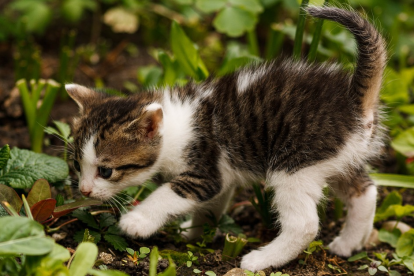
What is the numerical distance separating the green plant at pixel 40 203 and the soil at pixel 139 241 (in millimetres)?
245

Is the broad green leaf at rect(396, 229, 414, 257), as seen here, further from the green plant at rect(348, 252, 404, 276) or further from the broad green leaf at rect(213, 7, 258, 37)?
the broad green leaf at rect(213, 7, 258, 37)

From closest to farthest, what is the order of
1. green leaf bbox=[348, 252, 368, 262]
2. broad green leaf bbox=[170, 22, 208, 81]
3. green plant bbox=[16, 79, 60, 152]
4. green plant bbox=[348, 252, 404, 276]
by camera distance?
green plant bbox=[348, 252, 404, 276]
green leaf bbox=[348, 252, 368, 262]
green plant bbox=[16, 79, 60, 152]
broad green leaf bbox=[170, 22, 208, 81]

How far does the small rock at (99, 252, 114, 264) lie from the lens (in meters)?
2.56

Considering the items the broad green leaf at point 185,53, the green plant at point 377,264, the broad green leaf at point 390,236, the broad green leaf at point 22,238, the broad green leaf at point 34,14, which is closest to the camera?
the broad green leaf at point 22,238

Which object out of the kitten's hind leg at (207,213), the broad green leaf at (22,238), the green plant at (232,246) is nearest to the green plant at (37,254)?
the broad green leaf at (22,238)

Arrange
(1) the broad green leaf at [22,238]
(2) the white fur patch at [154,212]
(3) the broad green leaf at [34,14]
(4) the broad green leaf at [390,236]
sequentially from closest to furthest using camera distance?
(1) the broad green leaf at [22,238], (2) the white fur patch at [154,212], (4) the broad green leaf at [390,236], (3) the broad green leaf at [34,14]

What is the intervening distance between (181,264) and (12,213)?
898 mm

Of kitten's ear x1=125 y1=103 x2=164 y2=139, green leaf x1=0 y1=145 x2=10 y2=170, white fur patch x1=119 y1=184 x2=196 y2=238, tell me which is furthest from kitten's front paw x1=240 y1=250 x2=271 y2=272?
green leaf x1=0 y1=145 x2=10 y2=170

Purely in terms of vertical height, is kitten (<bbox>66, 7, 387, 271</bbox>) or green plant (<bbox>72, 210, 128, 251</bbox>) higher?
kitten (<bbox>66, 7, 387, 271</bbox>)

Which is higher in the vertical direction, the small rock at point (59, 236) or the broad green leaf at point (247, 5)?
the broad green leaf at point (247, 5)

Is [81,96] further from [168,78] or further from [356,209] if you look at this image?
[356,209]

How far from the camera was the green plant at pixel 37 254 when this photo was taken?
6.62ft

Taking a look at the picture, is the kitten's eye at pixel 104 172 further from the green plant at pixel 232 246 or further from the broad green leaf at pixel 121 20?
the broad green leaf at pixel 121 20

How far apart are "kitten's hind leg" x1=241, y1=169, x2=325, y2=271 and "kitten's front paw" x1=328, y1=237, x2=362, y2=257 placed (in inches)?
14.5
